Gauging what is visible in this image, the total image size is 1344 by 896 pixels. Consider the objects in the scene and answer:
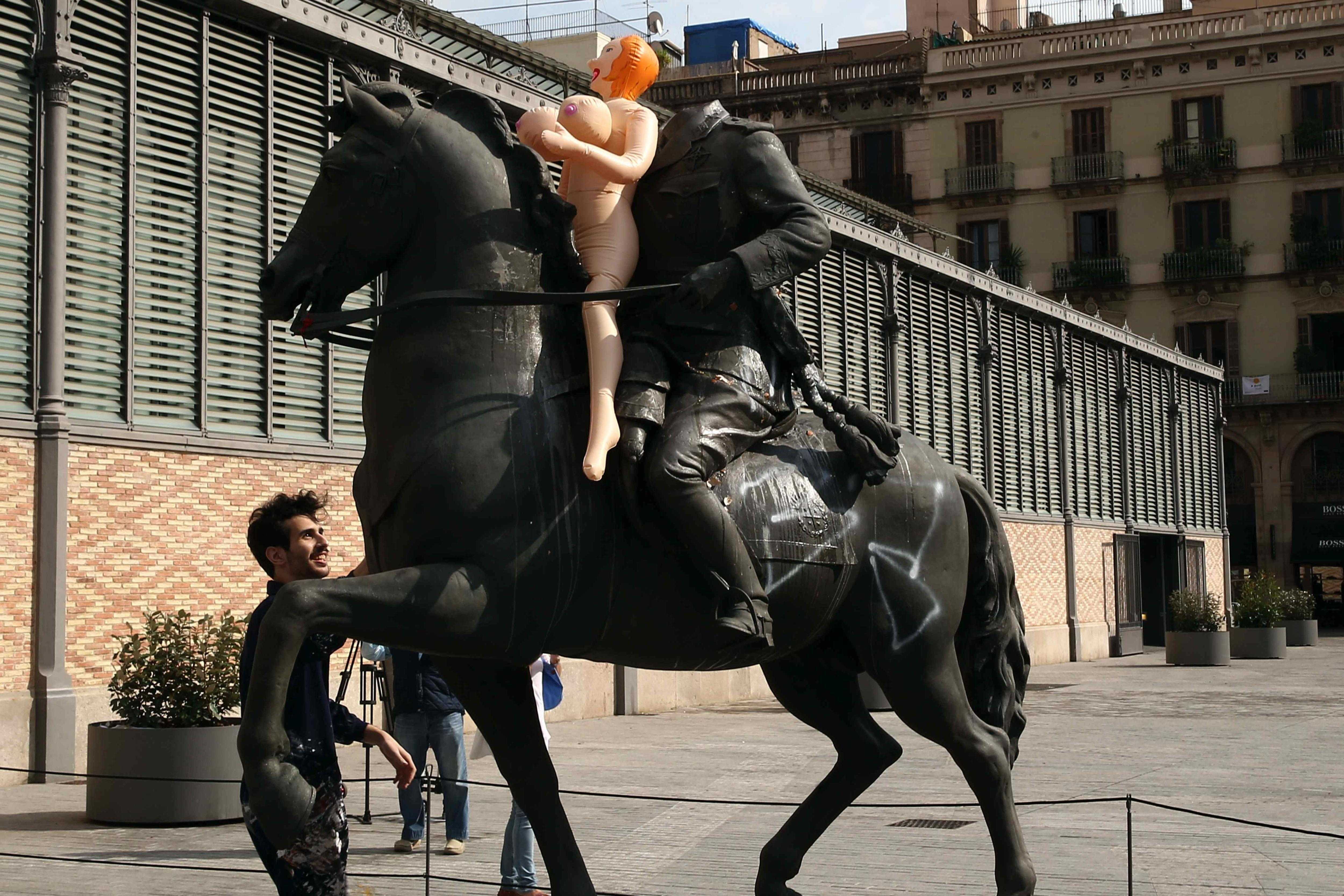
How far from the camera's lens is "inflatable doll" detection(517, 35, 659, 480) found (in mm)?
5555

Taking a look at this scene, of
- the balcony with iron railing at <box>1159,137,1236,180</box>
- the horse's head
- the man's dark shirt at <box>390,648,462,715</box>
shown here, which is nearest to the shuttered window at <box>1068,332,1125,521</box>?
the balcony with iron railing at <box>1159,137,1236,180</box>

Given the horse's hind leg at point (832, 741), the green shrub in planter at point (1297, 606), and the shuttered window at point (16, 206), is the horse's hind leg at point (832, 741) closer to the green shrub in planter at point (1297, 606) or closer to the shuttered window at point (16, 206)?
the shuttered window at point (16, 206)

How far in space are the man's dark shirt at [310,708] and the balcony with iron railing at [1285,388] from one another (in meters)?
50.1

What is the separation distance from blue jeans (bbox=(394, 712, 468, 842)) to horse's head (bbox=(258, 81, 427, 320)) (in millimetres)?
5250

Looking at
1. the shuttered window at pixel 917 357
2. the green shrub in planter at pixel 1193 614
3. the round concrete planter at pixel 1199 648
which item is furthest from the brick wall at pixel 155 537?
the green shrub in planter at pixel 1193 614

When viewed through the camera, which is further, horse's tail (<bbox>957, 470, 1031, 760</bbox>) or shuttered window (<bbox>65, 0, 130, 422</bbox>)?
shuttered window (<bbox>65, 0, 130, 422</bbox>)

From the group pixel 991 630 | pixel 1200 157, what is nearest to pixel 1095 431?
pixel 1200 157

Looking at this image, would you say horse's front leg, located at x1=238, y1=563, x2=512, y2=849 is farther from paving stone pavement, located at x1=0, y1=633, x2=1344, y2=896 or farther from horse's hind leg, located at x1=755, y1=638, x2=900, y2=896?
paving stone pavement, located at x1=0, y1=633, x2=1344, y2=896

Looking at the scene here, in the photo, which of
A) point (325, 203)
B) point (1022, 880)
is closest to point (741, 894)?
point (1022, 880)

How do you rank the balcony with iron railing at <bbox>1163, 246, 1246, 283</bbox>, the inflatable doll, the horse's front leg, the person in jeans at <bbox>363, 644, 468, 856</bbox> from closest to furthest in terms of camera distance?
the horse's front leg
the inflatable doll
the person in jeans at <bbox>363, 644, 468, 856</bbox>
the balcony with iron railing at <bbox>1163, 246, 1246, 283</bbox>

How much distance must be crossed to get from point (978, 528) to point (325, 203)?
3115mm

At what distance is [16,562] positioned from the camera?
1338 cm

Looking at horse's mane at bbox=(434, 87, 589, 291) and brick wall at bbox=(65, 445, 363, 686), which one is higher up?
horse's mane at bbox=(434, 87, 589, 291)

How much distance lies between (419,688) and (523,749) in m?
4.94
